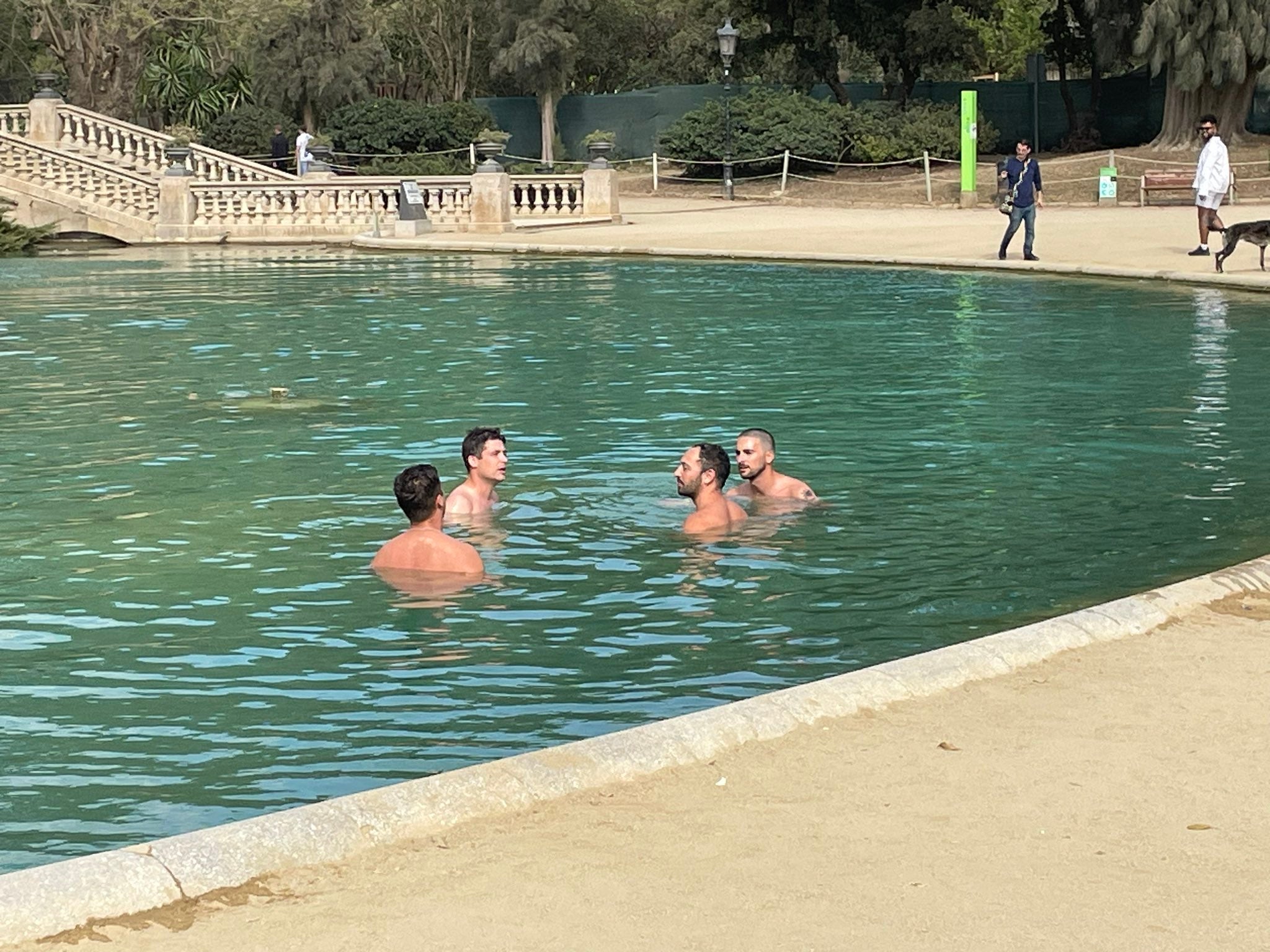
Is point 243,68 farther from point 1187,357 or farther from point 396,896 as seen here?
point 396,896

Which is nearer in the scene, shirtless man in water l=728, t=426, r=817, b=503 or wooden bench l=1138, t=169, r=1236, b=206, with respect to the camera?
shirtless man in water l=728, t=426, r=817, b=503

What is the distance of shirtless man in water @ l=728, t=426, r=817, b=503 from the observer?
13.0 m

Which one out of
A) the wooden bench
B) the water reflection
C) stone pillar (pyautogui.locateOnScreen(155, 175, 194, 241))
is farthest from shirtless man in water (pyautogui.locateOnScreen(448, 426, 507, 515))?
the wooden bench

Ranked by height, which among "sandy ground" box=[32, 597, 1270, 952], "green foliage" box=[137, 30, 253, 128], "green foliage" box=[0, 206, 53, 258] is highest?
"green foliage" box=[137, 30, 253, 128]

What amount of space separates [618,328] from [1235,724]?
1688 cm

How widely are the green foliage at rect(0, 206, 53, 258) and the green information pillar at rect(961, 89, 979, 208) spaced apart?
805 inches

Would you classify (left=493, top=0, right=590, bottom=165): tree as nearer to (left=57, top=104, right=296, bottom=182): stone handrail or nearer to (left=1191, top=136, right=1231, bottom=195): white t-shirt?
(left=57, top=104, right=296, bottom=182): stone handrail

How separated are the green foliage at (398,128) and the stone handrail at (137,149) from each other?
10.4 metres

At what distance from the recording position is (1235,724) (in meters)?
7.44

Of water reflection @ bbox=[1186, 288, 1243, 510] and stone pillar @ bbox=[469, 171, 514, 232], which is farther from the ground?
stone pillar @ bbox=[469, 171, 514, 232]

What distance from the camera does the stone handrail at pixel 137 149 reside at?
4502 cm

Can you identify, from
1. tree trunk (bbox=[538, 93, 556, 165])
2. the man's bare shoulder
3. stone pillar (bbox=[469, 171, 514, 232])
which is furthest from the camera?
tree trunk (bbox=[538, 93, 556, 165])

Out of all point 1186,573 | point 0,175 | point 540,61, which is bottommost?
point 1186,573

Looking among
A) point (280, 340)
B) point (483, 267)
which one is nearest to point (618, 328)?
point (280, 340)
